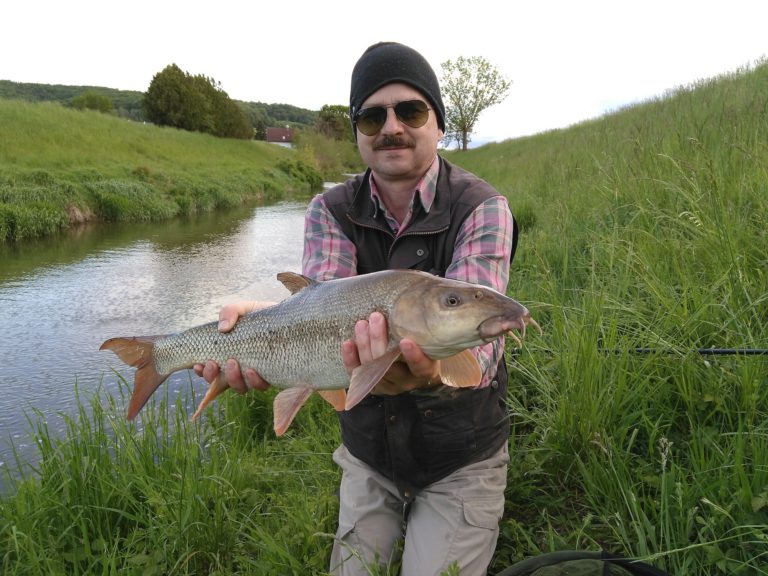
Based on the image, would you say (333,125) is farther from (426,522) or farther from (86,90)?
(426,522)

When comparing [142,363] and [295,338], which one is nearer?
[295,338]

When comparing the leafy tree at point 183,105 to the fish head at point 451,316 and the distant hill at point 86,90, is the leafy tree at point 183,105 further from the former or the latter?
the fish head at point 451,316

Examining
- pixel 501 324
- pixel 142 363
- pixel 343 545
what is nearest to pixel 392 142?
pixel 501 324

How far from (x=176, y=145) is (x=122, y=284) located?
26.5 meters

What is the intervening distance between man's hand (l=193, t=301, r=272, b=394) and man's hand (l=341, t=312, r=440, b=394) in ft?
1.80

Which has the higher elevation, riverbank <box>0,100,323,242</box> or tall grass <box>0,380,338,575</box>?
riverbank <box>0,100,323,242</box>

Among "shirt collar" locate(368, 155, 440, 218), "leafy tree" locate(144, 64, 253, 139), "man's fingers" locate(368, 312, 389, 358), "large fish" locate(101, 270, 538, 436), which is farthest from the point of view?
"leafy tree" locate(144, 64, 253, 139)

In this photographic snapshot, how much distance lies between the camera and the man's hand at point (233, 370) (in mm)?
2350

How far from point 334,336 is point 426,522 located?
89cm

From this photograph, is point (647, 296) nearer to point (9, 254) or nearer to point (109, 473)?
point (109, 473)

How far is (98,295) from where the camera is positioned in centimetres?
825

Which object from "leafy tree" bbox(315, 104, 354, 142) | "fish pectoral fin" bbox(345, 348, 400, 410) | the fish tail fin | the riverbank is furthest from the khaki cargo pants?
"leafy tree" bbox(315, 104, 354, 142)

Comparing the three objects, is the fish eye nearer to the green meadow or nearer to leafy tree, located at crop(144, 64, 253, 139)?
the green meadow

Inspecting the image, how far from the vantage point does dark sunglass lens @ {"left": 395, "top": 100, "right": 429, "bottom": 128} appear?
102 inches
